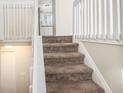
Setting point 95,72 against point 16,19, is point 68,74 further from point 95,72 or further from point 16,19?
point 16,19

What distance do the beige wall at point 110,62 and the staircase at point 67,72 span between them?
0.86ft

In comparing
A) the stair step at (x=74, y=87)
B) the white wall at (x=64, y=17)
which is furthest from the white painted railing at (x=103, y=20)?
the white wall at (x=64, y=17)

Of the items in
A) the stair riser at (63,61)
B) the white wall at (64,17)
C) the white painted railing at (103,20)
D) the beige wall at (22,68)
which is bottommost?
the beige wall at (22,68)

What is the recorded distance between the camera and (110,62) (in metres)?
2.33

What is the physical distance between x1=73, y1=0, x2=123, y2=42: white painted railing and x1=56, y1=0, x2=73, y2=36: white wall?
2161 mm

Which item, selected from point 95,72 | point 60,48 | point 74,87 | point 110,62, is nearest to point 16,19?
point 60,48

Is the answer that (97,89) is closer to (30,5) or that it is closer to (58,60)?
(58,60)

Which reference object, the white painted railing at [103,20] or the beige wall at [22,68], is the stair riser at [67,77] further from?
the beige wall at [22,68]

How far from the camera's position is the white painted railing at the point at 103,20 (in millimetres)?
2095

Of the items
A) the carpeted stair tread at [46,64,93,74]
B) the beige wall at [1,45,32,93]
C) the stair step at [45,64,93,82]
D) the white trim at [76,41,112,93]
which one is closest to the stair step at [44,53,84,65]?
the white trim at [76,41,112,93]

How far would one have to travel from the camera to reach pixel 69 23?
5.89 meters

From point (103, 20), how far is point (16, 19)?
144 inches

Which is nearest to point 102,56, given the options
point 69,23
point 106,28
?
point 106,28

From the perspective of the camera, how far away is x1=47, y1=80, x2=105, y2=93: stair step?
8.45 ft
